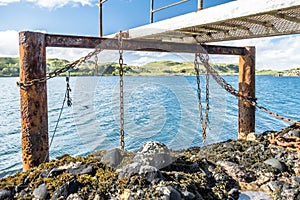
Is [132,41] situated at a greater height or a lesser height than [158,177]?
greater

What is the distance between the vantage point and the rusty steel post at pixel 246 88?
22.2ft

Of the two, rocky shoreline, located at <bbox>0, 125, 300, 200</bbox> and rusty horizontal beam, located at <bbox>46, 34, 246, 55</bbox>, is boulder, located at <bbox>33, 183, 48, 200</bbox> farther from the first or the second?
rusty horizontal beam, located at <bbox>46, 34, 246, 55</bbox>

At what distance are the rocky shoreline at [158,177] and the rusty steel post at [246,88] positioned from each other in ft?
5.68

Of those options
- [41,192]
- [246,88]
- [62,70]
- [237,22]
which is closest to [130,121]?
[246,88]

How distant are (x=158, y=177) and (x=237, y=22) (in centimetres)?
308

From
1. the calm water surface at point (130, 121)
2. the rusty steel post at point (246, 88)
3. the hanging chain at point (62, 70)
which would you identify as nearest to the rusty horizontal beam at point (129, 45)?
the hanging chain at point (62, 70)

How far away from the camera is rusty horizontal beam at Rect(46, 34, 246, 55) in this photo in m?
4.40

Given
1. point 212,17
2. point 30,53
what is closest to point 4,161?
point 30,53

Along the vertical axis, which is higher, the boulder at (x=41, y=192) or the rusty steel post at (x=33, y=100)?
the rusty steel post at (x=33, y=100)

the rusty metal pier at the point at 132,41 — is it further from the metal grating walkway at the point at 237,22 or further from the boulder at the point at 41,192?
the boulder at the point at 41,192

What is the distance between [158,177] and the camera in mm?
3314

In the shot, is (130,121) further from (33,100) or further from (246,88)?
(33,100)

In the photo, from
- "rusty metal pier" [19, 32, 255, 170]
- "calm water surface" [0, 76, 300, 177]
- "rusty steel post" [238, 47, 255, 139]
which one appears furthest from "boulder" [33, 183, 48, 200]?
"rusty steel post" [238, 47, 255, 139]

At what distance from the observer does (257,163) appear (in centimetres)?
467
